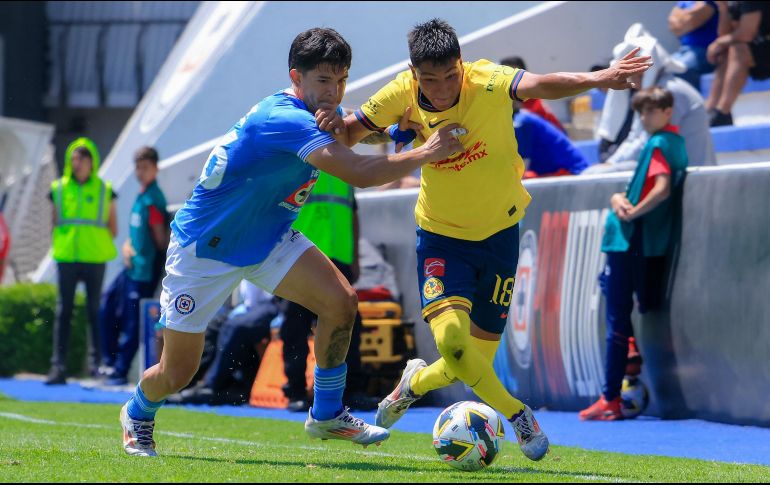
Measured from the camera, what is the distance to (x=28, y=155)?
80.4 feet

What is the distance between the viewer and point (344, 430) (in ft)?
24.7

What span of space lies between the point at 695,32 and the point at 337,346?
27.2 ft

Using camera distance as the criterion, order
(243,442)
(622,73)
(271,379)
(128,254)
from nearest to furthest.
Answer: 1. (622,73)
2. (243,442)
3. (271,379)
4. (128,254)

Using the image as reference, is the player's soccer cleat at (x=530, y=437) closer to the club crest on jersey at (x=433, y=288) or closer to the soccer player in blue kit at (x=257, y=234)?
the club crest on jersey at (x=433, y=288)

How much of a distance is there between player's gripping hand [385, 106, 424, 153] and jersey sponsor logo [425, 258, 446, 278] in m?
0.61

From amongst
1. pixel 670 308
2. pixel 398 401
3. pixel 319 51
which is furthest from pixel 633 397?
pixel 319 51

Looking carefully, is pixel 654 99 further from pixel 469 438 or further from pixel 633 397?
pixel 469 438

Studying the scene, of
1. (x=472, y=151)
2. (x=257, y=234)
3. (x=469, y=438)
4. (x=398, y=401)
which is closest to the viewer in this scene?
(x=469, y=438)

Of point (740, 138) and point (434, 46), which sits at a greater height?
point (434, 46)

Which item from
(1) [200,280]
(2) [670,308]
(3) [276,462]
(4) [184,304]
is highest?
(1) [200,280]

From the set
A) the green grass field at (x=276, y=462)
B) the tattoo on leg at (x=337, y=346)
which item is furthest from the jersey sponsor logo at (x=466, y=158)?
the green grass field at (x=276, y=462)

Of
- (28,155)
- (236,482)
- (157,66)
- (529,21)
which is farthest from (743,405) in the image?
(157,66)

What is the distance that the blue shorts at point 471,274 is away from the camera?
24.3 feet

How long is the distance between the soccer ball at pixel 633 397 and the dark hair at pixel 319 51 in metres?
4.24
